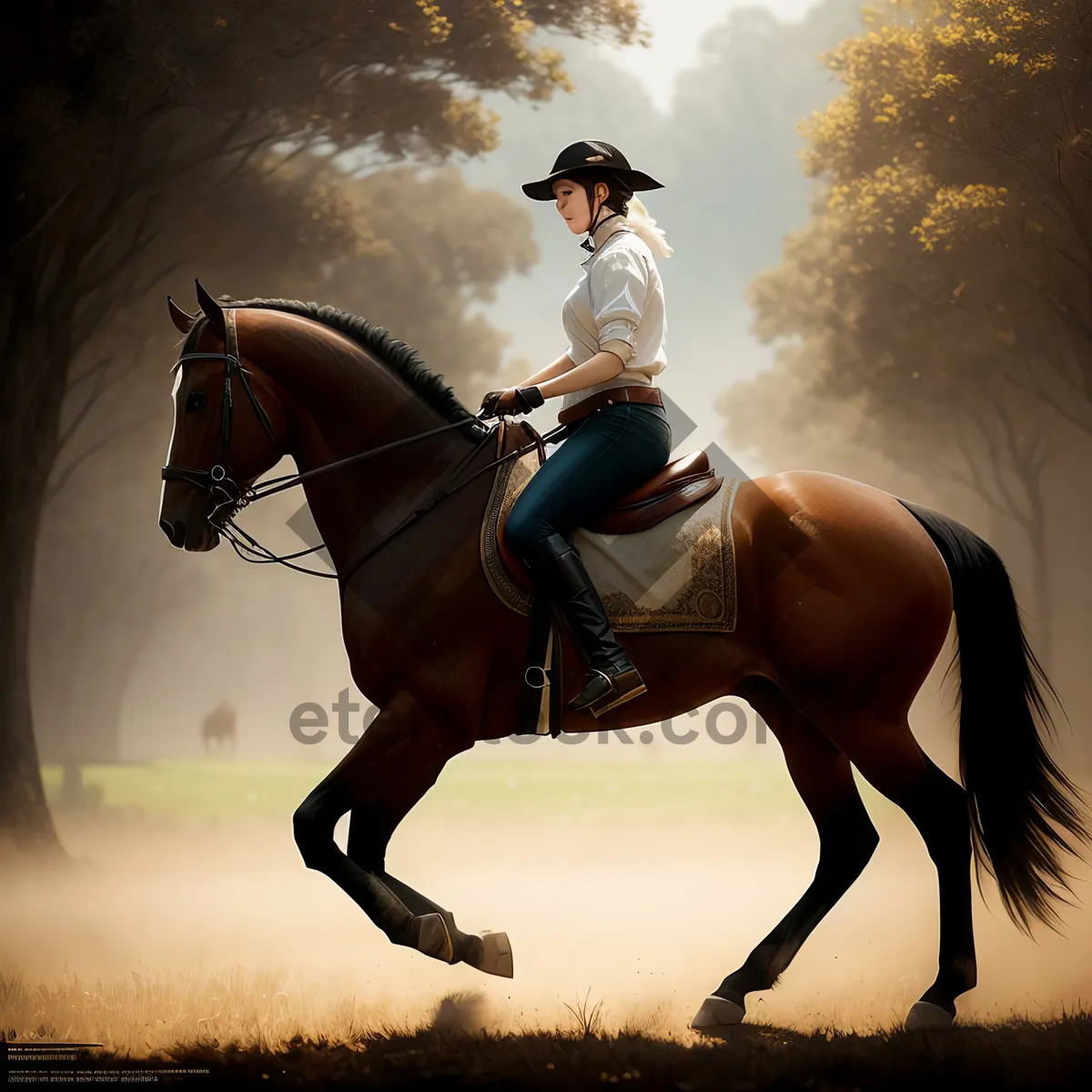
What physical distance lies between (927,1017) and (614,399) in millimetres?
2813

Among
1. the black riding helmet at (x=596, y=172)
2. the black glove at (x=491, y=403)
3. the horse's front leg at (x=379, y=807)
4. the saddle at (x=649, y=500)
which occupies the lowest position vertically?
the horse's front leg at (x=379, y=807)

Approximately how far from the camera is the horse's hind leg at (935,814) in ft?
14.5

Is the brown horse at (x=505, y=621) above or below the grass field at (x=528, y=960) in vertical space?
above

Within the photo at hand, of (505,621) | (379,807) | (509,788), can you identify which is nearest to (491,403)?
(505,621)

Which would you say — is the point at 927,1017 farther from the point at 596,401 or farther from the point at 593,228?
the point at 593,228

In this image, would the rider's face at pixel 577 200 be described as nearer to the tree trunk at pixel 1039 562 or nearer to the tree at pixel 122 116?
the tree at pixel 122 116

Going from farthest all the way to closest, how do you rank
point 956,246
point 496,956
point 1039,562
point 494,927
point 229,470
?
point 1039,562
point 956,246
point 494,927
point 496,956
point 229,470

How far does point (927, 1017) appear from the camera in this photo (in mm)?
4461

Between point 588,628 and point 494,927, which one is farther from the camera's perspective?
point 494,927

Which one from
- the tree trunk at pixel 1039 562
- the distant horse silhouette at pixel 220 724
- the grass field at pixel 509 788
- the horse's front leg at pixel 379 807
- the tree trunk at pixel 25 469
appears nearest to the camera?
the horse's front leg at pixel 379 807

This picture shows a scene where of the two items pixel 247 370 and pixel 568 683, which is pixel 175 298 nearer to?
pixel 247 370

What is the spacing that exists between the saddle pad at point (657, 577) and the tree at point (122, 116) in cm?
551

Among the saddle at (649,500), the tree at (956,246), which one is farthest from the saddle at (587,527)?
the tree at (956,246)

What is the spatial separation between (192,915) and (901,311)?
8531mm
